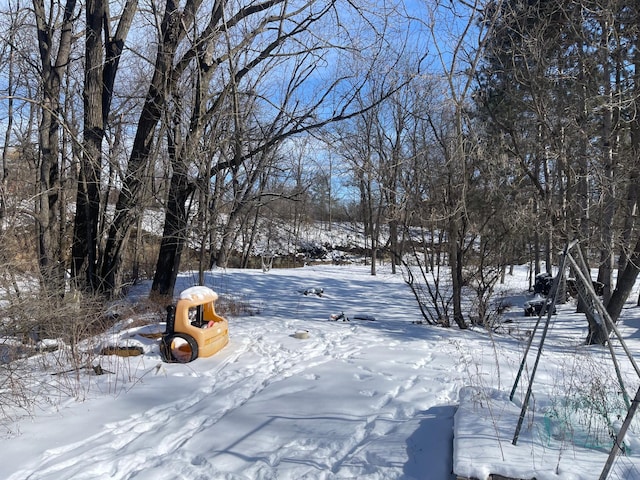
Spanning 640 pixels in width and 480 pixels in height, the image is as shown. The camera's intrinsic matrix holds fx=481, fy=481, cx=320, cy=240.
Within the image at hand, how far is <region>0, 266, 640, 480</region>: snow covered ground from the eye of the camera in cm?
325

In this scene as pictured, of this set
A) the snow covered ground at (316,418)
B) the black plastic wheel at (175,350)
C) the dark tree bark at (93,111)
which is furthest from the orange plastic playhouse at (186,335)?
the dark tree bark at (93,111)

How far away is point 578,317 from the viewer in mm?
13414

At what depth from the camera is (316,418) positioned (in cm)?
421

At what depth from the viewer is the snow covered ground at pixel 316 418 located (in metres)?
3.25

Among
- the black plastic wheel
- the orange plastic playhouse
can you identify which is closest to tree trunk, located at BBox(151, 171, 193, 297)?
the orange plastic playhouse

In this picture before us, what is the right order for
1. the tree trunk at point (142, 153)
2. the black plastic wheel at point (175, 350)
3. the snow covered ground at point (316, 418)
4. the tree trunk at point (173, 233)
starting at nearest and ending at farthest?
the snow covered ground at point (316, 418) → the black plastic wheel at point (175, 350) → the tree trunk at point (142, 153) → the tree trunk at point (173, 233)

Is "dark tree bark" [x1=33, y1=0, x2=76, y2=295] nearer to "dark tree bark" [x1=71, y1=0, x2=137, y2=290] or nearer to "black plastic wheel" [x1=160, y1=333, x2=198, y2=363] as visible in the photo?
"dark tree bark" [x1=71, y1=0, x2=137, y2=290]

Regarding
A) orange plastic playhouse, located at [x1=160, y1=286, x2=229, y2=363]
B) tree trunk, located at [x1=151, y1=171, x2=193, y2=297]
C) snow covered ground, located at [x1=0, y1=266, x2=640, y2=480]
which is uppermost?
tree trunk, located at [x1=151, y1=171, x2=193, y2=297]

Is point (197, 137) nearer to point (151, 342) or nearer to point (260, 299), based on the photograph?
point (151, 342)

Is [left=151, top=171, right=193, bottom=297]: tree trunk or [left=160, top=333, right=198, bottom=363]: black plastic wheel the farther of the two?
[left=151, top=171, right=193, bottom=297]: tree trunk

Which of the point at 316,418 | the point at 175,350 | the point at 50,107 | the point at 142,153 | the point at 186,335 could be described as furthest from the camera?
the point at 142,153

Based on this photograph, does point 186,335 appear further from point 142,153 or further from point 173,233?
point 142,153

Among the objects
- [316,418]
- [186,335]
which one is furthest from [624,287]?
[186,335]

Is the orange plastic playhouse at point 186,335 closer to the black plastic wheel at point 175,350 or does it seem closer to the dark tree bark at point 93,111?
the black plastic wheel at point 175,350
